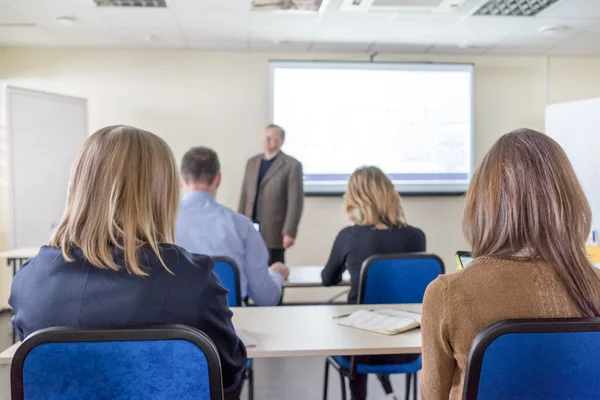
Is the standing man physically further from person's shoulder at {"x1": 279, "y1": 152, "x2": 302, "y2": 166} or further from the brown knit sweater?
the brown knit sweater

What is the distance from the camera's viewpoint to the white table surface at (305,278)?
294 cm

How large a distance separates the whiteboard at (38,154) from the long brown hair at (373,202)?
10.6 ft

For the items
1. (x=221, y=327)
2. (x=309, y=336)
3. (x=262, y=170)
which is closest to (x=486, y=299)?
(x=221, y=327)

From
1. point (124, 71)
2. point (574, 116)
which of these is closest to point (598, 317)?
point (574, 116)

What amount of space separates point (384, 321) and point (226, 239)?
82 cm

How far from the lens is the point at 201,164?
2.44 m

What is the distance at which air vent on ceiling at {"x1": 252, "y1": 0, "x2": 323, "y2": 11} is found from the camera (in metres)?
4.13

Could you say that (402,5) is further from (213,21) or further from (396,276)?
(396,276)

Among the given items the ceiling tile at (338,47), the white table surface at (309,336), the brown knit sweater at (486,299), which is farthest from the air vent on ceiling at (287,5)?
the brown knit sweater at (486,299)

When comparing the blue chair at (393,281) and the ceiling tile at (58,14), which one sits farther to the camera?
the ceiling tile at (58,14)

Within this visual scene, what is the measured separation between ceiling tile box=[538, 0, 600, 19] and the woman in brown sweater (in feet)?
11.7

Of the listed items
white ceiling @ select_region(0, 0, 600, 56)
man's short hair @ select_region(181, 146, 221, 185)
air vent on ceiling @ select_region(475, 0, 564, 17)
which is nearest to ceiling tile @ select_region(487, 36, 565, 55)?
white ceiling @ select_region(0, 0, 600, 56)

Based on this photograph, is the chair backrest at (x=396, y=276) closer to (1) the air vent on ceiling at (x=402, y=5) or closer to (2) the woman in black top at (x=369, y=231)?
(2) the woman in black top at (x=369, y=231)

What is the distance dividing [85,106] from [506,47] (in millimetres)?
4126
